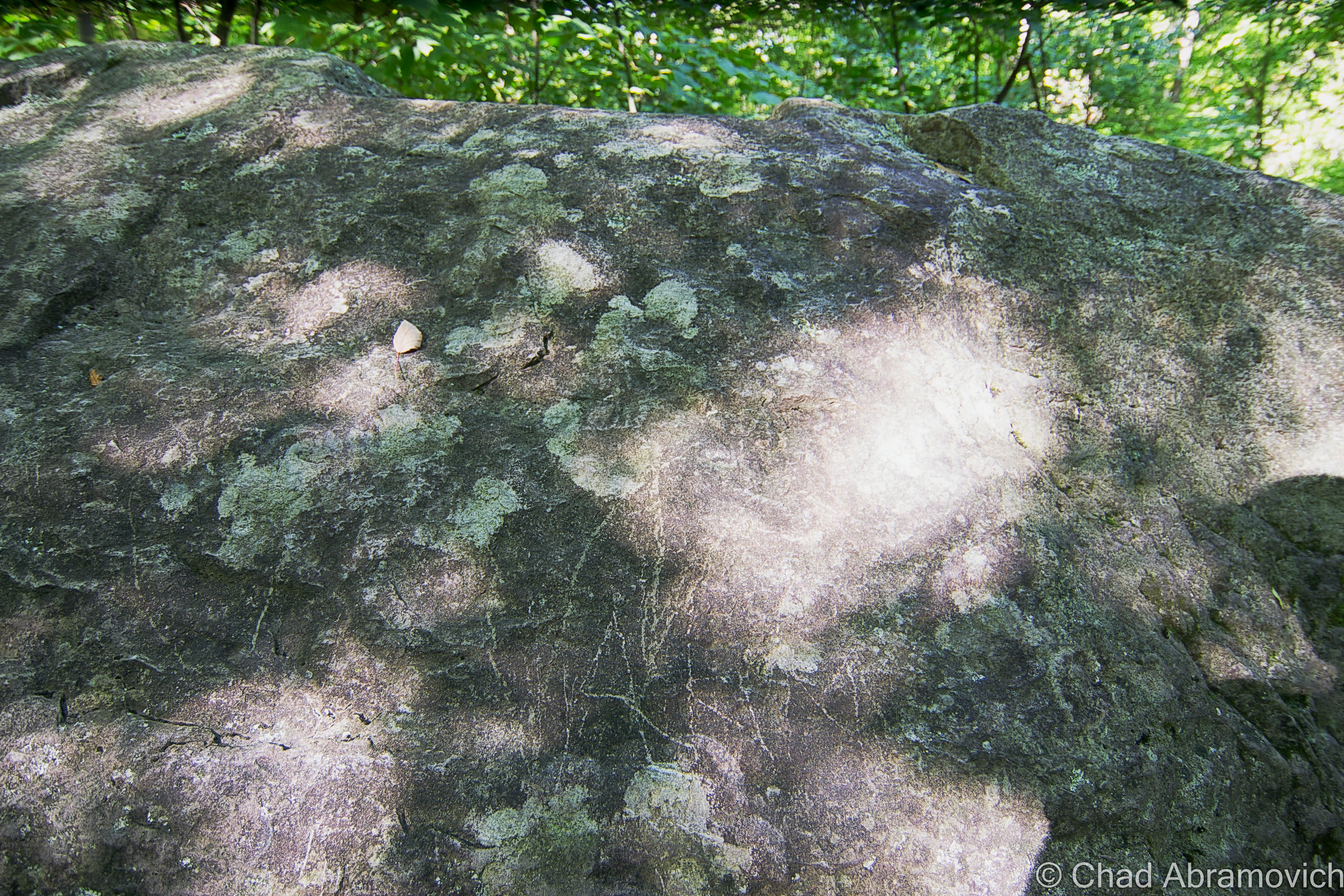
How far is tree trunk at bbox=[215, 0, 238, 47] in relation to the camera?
3.04 meters

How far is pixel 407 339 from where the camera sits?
1370 mm

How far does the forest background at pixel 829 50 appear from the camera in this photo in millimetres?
3133

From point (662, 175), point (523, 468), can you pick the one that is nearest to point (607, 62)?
point (662, 175)

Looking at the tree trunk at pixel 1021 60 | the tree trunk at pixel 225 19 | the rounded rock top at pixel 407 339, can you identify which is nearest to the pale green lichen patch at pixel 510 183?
the rounded rock top at pixel 407 339

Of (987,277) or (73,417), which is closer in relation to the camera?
(73,417)

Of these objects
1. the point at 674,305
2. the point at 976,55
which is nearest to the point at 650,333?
the point at 674,305

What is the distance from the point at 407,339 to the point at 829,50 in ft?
12.8

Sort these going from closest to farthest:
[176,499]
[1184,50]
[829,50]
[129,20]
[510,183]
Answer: [176,499] < [510,183] < [129,20] < [829,50] < [1184,50]

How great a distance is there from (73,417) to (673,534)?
980 mm

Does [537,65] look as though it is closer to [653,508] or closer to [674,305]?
[674,305]

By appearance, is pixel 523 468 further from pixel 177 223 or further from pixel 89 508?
pixel 177 223

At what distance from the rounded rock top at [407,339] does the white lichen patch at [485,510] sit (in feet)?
1.00

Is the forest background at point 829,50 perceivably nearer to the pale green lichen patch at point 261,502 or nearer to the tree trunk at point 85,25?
the tree trunk at point 85,25

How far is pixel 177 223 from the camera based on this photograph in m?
1.55
